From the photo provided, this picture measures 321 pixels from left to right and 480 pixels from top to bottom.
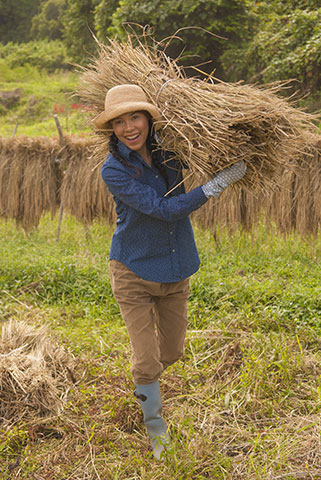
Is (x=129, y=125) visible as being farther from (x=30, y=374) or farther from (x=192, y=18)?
(x=192, y=18)

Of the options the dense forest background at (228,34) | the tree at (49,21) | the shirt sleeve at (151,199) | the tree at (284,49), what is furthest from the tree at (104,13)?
the tree at (49,21)

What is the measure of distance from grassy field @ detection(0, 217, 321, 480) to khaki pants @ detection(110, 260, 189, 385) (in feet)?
1.25

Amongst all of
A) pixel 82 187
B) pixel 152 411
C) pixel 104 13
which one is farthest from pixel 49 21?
pixel 152 411

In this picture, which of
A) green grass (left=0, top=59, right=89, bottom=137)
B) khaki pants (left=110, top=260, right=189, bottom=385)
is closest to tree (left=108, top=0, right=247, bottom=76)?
green grass (left=0, top=59, right=89, bottom=137)

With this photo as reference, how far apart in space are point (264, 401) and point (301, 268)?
2447 millimetres

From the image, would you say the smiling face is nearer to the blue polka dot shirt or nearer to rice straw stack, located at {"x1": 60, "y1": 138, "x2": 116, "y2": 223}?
the blue polka dot shirt

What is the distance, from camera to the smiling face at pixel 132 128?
250 centimetres

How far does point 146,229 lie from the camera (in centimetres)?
260

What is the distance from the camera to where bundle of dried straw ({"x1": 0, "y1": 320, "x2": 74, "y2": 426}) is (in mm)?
3004

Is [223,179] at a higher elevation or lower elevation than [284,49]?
lower

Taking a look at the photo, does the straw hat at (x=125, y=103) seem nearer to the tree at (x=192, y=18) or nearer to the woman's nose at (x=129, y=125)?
the woman's nose at (x=129, y=125)

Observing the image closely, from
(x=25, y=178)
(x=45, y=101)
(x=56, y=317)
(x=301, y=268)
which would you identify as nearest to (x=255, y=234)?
(x=301, y=268)

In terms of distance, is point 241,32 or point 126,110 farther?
point 241,32

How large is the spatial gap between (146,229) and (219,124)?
594mm
